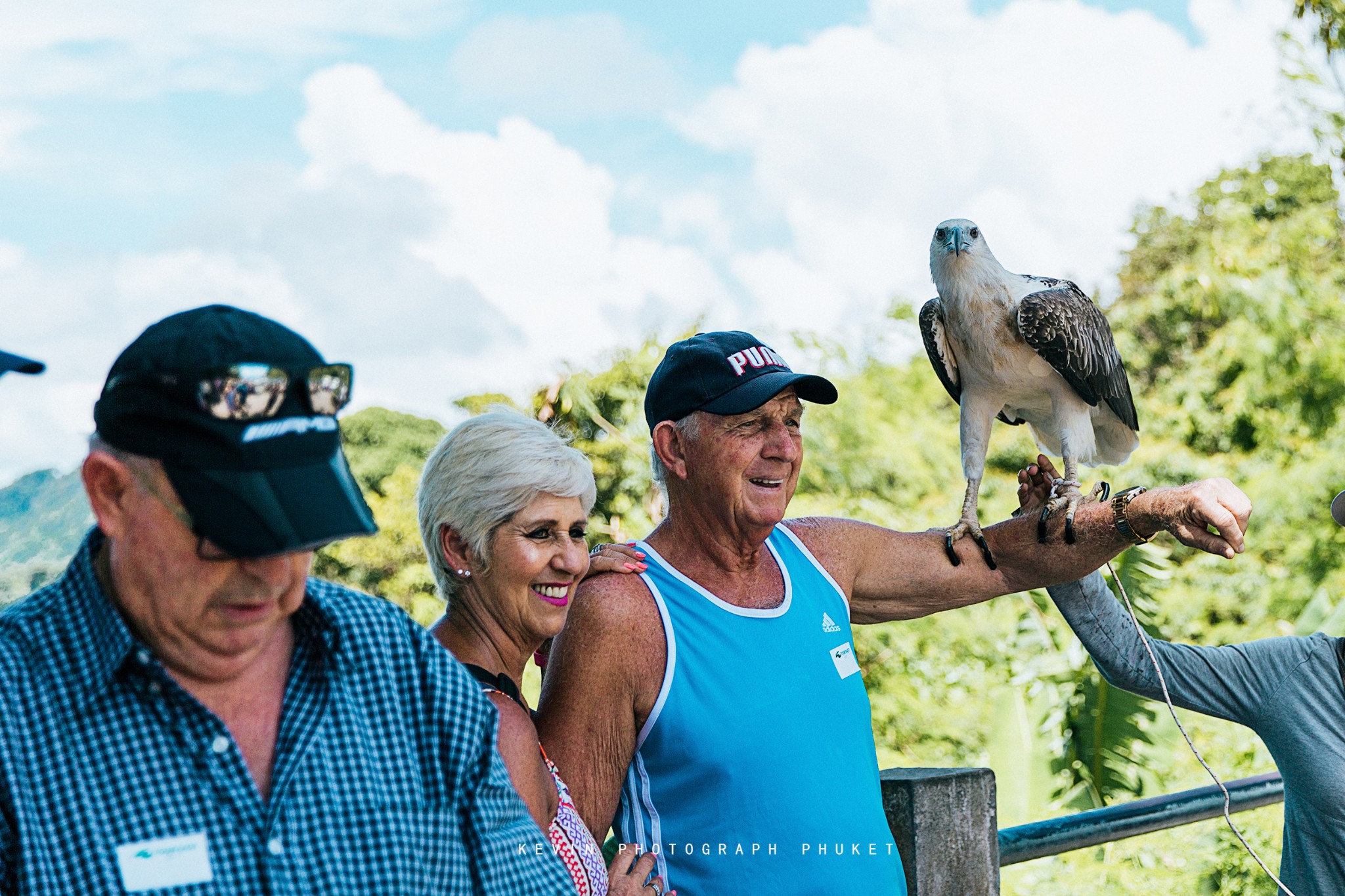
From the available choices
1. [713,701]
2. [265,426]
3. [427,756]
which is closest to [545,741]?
→ [713,701]

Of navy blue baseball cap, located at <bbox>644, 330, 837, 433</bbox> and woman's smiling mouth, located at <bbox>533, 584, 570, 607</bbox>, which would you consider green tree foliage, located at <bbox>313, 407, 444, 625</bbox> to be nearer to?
navy blue baseball cap, located at <bbox>644, 330, 837, 433</bbox>

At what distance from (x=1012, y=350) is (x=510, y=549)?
1616 millimetres

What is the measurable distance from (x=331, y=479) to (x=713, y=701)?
3.31 feet

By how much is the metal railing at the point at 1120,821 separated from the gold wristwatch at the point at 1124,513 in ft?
2.06

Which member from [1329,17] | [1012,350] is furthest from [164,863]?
[1329,17]

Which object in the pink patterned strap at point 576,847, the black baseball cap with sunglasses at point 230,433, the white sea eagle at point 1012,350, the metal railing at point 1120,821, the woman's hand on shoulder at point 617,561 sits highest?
the white sea eagle at point 1012,350

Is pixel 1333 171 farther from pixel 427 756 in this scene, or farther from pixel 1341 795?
pixel 427 756

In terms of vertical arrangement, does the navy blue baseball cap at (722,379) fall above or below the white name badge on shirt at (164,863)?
above

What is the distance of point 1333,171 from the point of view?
848 centimetres

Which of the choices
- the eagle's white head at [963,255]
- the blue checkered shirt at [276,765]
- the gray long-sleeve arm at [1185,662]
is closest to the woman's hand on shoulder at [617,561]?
the blue checkered shirt at [276,765]

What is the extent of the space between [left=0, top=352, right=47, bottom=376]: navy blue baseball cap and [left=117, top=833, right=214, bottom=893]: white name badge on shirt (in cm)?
53

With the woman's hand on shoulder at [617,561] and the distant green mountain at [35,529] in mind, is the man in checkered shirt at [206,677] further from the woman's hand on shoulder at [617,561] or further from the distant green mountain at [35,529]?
the woman's hand on shoulder at [617,561]

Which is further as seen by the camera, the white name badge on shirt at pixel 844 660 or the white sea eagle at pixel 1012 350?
the white sea eagle at pixel 1012 350

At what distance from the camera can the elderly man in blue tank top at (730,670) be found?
6.47 ft
